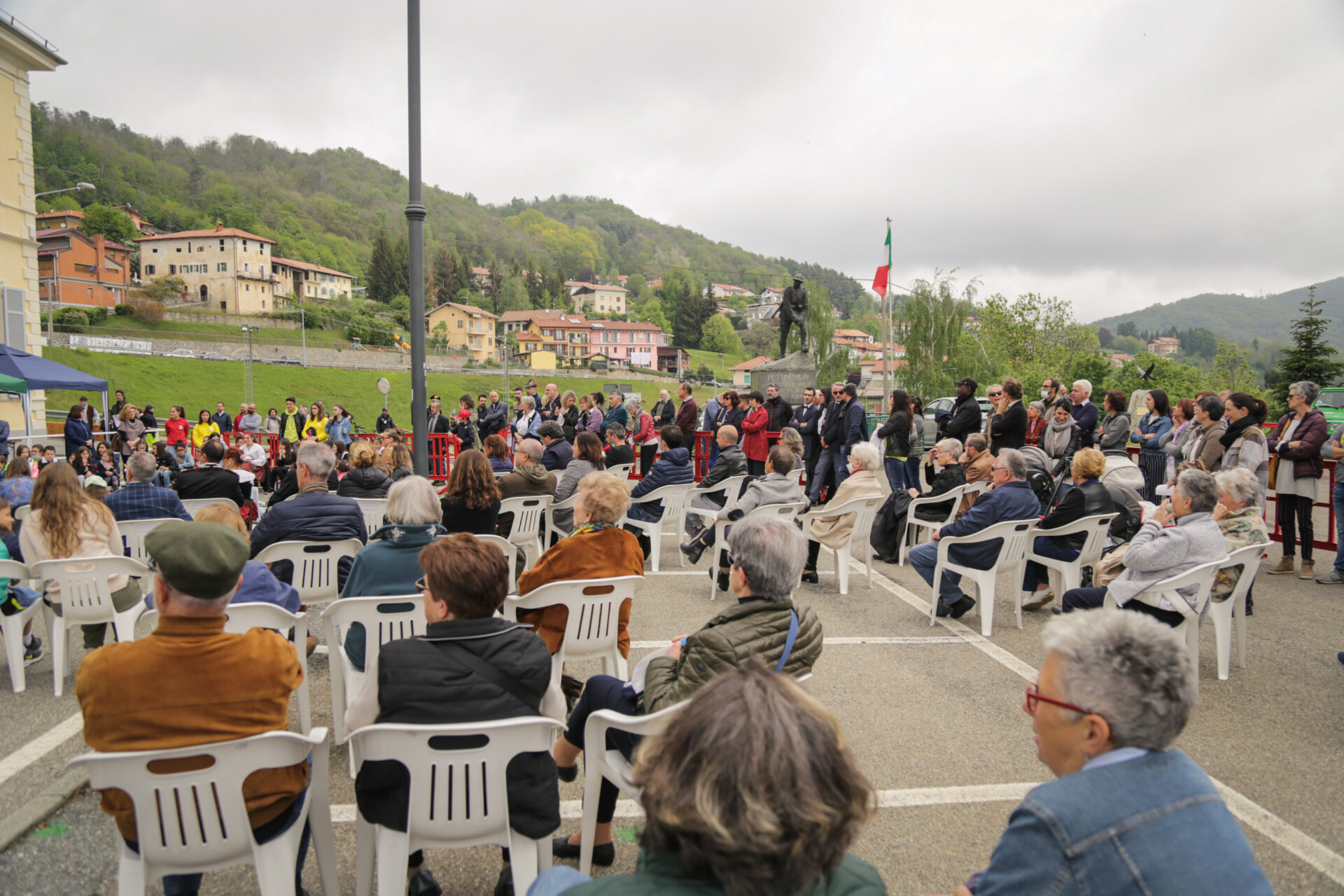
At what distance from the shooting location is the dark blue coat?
5336mm

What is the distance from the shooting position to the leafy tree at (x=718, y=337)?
125m

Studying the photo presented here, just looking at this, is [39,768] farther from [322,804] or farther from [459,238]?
[459,238]

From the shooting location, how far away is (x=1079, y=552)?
561cm

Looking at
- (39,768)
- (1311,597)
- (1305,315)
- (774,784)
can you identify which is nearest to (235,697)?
(774,784)

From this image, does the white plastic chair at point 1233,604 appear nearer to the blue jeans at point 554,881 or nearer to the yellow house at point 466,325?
the blue jeans at point 554,881

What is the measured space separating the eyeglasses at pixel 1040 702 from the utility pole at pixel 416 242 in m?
4.44

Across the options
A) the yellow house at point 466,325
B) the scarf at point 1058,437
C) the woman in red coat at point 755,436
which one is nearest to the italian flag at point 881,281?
the woman in red coat at point 755,436

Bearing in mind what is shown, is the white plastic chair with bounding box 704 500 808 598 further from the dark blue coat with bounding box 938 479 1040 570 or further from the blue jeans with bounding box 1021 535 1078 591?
the blue jeans with bounding box 1021 535 1078 591

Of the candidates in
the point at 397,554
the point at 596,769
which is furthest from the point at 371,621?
the point at 596,769

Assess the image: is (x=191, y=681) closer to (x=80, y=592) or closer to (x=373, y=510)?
(x=80, y=592)

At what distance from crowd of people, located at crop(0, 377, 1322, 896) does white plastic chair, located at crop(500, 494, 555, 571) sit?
0.28 ft

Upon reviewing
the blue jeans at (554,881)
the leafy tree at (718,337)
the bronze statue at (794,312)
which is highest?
the leafy tree at (718,337)

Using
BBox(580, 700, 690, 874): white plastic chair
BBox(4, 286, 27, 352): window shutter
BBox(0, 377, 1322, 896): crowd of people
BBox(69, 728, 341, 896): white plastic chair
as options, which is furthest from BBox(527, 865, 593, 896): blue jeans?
BBox(4, 286, 27, 352): window shutter

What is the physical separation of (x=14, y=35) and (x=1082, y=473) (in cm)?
3132
